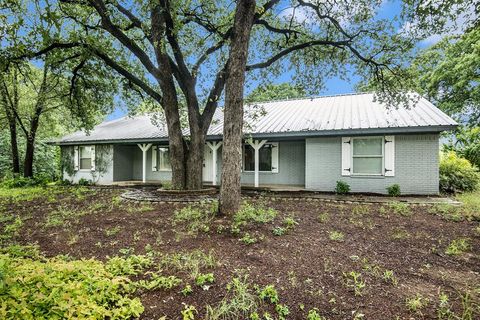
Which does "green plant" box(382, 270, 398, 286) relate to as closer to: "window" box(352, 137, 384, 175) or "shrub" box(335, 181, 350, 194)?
"shrub" box(335, 181, 350, 194)

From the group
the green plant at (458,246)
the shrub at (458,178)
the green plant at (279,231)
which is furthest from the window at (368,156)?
the green plant at (279,231)

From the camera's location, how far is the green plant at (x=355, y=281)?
114 inches

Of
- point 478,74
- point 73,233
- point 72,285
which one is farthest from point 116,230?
point 478,74

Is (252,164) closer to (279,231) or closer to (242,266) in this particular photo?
(279,231)

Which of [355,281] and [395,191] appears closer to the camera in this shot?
[355,281]

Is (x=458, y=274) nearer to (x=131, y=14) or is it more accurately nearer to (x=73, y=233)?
(x=73, y=233)

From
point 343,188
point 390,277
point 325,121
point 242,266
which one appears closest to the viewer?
point 390,277

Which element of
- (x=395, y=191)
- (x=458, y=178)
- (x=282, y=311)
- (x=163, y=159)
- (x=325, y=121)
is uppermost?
(x=325, y=121)

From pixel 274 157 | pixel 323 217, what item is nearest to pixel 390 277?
pixel 323 217

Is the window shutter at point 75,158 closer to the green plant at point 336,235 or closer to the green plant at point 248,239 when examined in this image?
the green plant at point 248,239

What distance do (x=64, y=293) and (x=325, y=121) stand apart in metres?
9.93

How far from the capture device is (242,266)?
11.2ft

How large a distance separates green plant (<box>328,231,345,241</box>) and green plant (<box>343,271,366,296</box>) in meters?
1.23

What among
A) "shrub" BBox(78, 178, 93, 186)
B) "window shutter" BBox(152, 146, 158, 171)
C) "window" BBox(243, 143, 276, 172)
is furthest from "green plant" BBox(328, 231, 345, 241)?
"shrub" BBox(78, 178, 93, 186)
